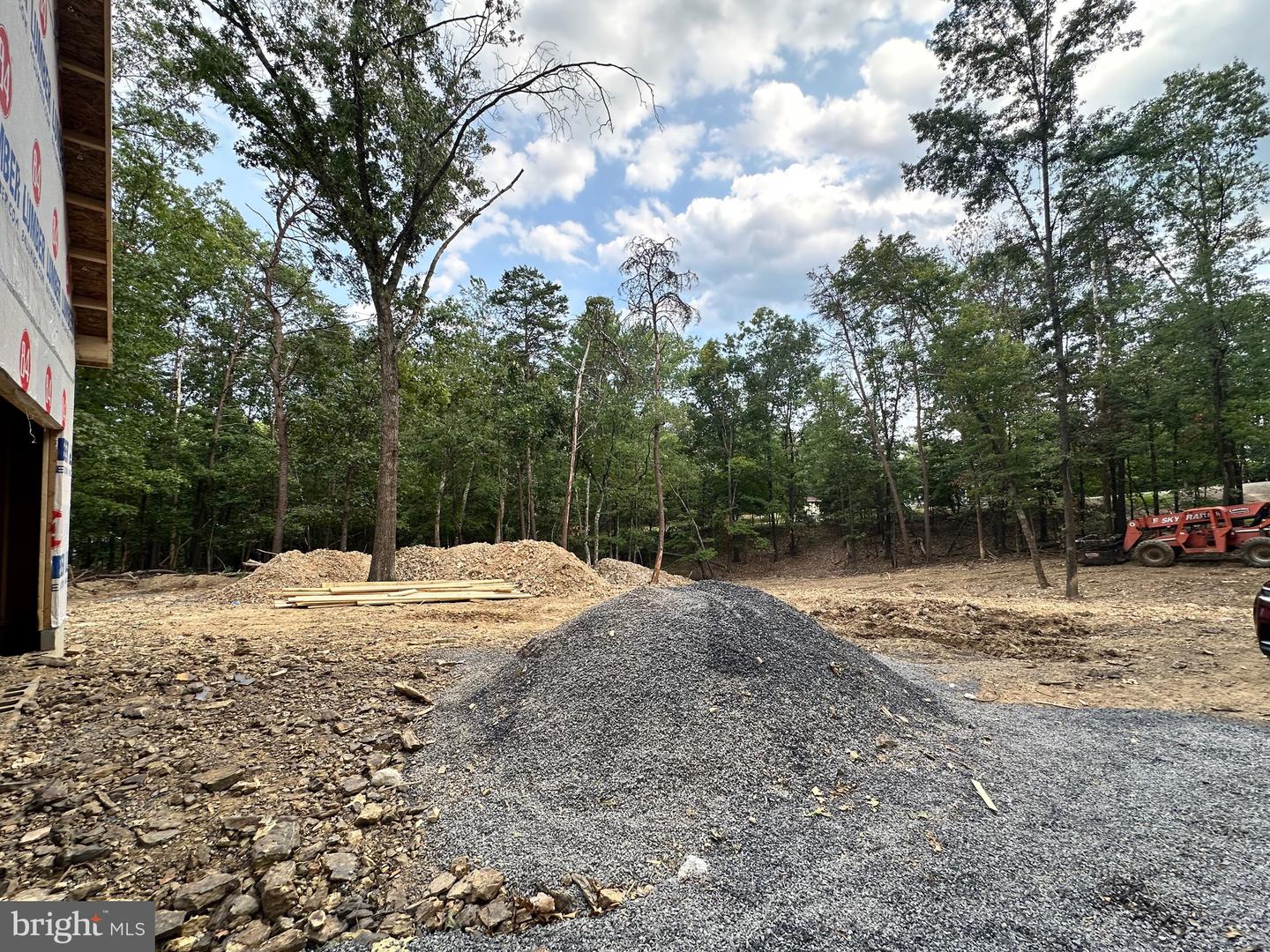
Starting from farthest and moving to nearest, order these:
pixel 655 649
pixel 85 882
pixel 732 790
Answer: pixel 655 649 → pixel 732 790 → pixel 85 882

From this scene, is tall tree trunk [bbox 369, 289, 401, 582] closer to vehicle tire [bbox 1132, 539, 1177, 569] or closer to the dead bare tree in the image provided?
the dead bare tree

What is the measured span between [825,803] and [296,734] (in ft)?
9.91

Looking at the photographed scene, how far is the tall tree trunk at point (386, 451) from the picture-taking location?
881 cm

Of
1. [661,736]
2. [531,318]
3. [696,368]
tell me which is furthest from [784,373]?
[661,736]

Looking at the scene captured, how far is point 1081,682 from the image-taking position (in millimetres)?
4391

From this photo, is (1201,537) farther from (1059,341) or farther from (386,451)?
(386,451)

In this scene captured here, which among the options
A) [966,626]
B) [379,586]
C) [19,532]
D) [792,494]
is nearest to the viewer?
[19,532]

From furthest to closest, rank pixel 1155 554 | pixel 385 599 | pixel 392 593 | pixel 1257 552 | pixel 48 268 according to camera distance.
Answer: pixel 1155 554 → pixel 1257 552 → pixel 392 593 → pixel 385 599 → pixel 48 268

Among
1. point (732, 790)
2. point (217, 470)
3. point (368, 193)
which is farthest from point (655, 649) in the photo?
point (217, 470)

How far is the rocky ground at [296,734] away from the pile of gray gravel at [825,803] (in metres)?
0.22

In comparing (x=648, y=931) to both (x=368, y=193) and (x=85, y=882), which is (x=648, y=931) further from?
(x=368, y=193)

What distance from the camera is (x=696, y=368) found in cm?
2584

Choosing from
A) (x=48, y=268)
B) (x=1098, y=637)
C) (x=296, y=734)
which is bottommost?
(x=1098, y=637)

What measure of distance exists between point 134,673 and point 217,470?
15.8 meters
